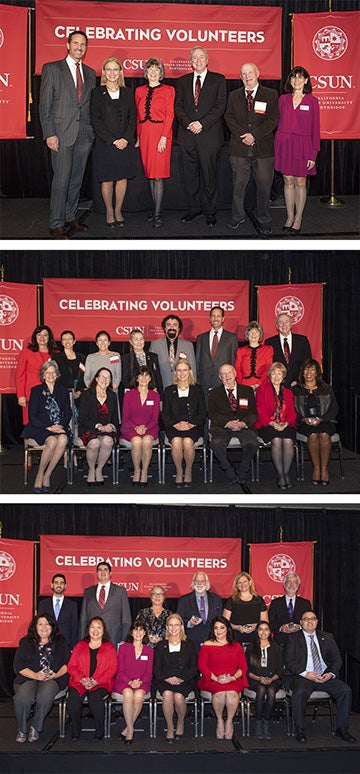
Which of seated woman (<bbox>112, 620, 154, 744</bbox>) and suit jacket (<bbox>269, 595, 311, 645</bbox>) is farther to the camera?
suit jacket (<bbox>269, 595, 311, 645</bbox>)

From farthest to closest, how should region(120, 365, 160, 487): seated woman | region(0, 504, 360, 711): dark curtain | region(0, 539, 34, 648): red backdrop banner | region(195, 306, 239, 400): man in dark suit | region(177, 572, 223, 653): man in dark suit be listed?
region(0, 504, 360, 711): dark curtain < region(0, 539, 34, 648): red backdrop banner < region(195, 306, 239, 400): man in dark suit < region(177, 572, 223, 653): man in dark suit < region(120, 365, 160, 487): seated woman

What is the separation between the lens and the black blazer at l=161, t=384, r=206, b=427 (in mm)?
8133

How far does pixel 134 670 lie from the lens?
797 cm

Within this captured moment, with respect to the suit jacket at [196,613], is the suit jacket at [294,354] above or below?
above

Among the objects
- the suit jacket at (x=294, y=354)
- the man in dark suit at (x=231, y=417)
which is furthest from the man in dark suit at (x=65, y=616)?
the suit jacket at (x=294, y=354)

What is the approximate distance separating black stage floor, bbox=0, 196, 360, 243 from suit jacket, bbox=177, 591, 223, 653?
2375mm

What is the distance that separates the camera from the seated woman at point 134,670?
26.1 feet

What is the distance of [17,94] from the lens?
9375mm

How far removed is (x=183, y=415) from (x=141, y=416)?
0.27m

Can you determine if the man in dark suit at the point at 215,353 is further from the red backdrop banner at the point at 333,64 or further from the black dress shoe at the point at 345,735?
the black dress shoe at the point at 345,735

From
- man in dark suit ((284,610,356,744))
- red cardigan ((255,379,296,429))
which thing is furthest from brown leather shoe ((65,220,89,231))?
man in dark suit ((284,610,356,744))

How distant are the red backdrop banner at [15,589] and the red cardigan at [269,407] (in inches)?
88.4

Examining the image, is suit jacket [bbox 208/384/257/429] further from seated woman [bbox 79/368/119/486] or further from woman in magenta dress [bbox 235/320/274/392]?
seated woman [bbox 79/368/119/486]

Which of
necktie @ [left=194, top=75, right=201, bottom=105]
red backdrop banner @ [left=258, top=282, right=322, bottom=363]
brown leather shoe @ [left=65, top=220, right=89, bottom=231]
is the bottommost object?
red backdrop banner @ [left=258, top=282, right=322, bottom=363]
